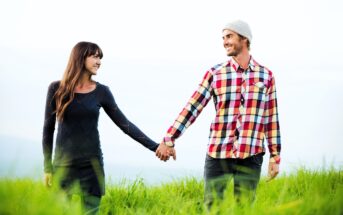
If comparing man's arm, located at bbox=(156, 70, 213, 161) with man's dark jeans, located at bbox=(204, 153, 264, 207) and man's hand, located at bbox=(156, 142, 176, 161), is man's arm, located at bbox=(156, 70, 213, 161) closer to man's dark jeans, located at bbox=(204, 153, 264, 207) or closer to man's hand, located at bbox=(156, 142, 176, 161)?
man's hand, located at bbox=(156, 142, 176, 161)

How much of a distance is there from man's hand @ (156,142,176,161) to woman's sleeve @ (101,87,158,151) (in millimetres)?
74

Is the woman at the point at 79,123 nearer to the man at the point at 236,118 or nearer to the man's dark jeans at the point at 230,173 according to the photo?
the man at the point at 236,118

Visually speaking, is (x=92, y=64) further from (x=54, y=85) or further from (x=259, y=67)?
(x=259, y=67)

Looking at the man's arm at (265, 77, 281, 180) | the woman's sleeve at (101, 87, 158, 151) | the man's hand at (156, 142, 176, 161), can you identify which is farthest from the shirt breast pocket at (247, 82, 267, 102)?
the woman's sleeve at (101, 87, 158, 151)

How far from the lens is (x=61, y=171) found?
4.55 m

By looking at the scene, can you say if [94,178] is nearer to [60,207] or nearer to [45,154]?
[45,154]

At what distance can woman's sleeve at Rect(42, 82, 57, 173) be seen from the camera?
4.84 metres

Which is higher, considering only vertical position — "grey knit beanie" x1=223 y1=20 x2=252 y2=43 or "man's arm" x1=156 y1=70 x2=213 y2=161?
"grey knit beanie" x1=223 y1=20 x2=252 y2=43

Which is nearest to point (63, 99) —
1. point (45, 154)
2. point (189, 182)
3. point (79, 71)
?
point (79, 71)

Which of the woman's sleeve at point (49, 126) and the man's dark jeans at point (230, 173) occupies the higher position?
the woman's sleeve at point (49, 126)

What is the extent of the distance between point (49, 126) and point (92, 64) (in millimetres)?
742

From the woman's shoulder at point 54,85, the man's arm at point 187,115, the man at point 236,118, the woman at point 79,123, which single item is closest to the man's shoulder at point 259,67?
the man at point 236,118

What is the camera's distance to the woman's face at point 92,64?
476 centimetres

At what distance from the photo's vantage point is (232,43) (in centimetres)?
486
